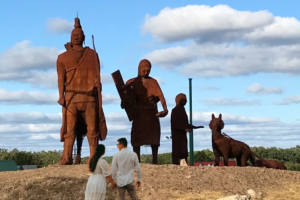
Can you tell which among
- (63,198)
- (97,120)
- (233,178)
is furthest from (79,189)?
(233,178)

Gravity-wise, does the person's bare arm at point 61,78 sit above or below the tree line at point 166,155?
above

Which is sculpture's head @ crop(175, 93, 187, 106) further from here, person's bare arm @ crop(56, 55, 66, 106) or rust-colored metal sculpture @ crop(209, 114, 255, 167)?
person's bare arm @ crop(56, 55, 66, 106)

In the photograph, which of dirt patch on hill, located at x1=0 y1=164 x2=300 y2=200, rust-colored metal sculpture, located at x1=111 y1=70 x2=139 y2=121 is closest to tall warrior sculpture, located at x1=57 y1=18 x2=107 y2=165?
rust-colored metal sculpture, located at x1=111 y1=70 x2=139 y2=121

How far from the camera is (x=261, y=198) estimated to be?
37.7ft

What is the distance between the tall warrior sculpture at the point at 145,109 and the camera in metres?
14.0

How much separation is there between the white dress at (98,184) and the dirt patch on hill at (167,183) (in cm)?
300

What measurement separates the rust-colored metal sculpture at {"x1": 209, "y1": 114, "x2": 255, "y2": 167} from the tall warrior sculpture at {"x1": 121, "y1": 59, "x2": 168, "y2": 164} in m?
1.91

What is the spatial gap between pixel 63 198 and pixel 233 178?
4.19 meters

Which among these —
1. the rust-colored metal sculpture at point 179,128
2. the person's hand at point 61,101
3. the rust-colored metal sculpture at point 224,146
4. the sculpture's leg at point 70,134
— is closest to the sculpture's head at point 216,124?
the rust-colored metal sculpture at point 224,146

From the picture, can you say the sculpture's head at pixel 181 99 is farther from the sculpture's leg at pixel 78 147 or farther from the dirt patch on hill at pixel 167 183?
the sculpture's leg at pixel 78 147

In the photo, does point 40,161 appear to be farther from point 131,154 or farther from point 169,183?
point 131,154

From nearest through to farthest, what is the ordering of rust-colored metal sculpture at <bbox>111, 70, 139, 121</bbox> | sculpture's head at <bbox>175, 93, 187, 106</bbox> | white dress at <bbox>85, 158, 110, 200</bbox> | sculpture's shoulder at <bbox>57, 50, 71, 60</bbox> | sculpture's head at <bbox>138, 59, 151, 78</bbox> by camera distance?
white dress at <bbox>85, 158, 110, 200</bbox>, sculpture's shoulder at <bbox>57, 50, 71, 60</bbox>, rust-colored metal sculpture at <bbox>111, 70, 139, 121</bbox>, sculpture's head at <bbox>138, 59, 151, 78</bbox>, sculpture's head at <bbox>175, 93, 187, 106</bbox>

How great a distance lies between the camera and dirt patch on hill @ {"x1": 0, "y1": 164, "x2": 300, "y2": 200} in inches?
437

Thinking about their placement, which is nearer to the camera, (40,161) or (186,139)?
(186,139)
